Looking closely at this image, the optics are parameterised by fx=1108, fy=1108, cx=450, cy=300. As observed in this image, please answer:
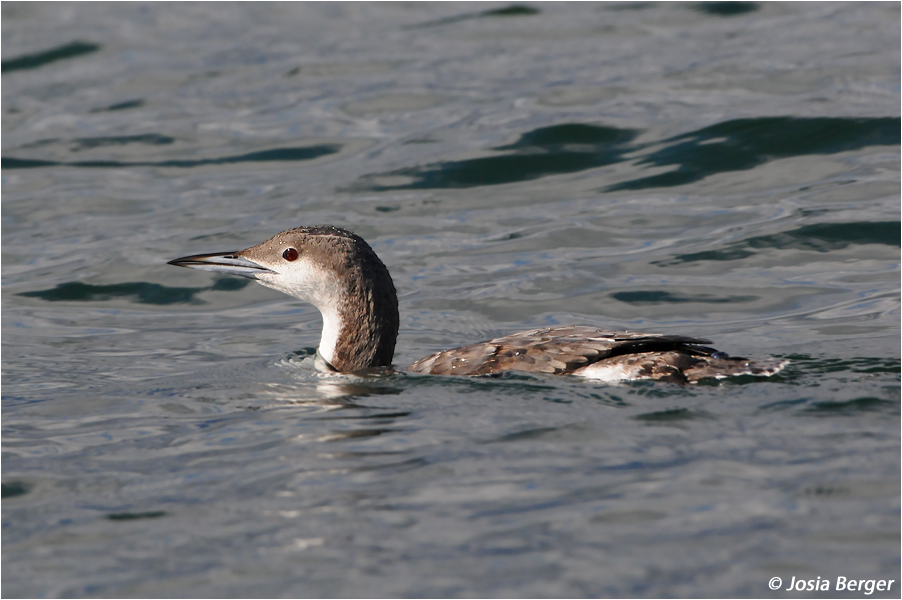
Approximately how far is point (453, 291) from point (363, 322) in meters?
2.49

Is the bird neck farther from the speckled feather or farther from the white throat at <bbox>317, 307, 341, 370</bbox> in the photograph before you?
the speckled feather

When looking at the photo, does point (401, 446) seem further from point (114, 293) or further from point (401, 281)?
point (114, 293)

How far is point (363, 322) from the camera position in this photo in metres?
7.46

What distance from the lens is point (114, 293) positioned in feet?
34.7

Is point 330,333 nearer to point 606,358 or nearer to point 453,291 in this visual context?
point 606,358

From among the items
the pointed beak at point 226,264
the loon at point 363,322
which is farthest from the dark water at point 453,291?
the pointed beak at point 226,264

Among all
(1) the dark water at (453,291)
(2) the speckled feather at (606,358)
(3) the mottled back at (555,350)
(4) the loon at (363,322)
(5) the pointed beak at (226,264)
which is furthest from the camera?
(5) the pointed beak at (226,264)

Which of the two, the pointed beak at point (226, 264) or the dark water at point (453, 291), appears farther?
Answer: the pointed beak at point (226, 264)

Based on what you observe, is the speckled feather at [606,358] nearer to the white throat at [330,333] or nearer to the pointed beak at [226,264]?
the white throat at [330,333]

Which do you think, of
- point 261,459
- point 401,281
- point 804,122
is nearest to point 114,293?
point 401,281

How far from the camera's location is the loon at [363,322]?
22.0 ft

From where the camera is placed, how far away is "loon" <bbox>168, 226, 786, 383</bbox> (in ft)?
22.0

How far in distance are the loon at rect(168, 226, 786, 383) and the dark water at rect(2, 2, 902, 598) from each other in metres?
0.27

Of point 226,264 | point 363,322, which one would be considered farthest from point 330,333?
point 226,264
